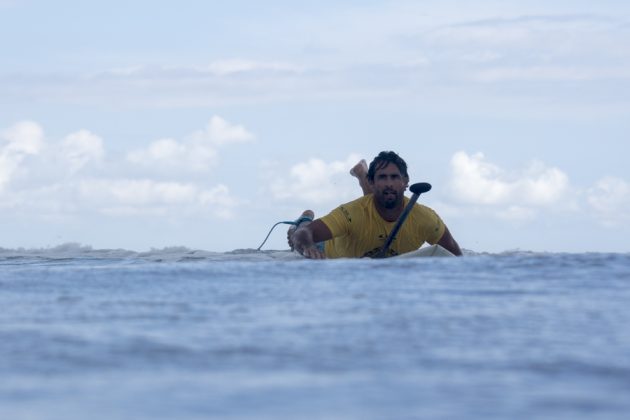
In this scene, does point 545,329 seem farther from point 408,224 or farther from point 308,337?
point 408,224

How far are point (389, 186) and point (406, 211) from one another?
1.00 feet

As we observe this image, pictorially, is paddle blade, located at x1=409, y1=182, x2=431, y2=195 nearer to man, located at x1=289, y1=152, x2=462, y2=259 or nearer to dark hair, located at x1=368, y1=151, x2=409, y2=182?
man, located at x1=289, y1=152, x2=462, y2=259

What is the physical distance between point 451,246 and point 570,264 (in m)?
2.53

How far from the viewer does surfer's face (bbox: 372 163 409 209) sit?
11086 millimetres

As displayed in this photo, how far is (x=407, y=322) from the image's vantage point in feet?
19.1

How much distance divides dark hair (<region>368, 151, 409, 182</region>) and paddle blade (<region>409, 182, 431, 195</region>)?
0.23 metres

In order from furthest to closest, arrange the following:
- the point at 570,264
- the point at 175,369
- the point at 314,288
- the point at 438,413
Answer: the point at 570,264 < the point at 314,288 < the point at 175,369 < the point at 438,413

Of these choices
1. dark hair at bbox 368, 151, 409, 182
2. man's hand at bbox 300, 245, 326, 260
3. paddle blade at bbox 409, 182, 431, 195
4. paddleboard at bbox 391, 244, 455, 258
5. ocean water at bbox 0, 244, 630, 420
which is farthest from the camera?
dark hair at bbox 368, 151, 409, 182

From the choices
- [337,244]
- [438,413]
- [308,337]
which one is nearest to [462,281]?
[308,337]

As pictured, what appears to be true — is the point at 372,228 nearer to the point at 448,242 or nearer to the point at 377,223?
the point at 377,223

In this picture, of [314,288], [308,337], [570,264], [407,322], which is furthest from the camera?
[570,264]

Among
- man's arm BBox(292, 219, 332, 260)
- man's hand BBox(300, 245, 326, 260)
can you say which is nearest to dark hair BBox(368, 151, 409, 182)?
man's arm BBox(292, 219, 332, 260)

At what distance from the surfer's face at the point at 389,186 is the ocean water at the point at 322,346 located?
2.46 metres

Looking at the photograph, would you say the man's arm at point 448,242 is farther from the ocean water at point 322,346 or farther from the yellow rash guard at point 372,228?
the ocean water at point 322,346
